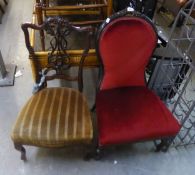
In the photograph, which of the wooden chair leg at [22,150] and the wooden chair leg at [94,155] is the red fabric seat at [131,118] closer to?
the wooden chair leg at [94,155]

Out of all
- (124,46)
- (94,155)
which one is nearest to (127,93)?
(124,46)

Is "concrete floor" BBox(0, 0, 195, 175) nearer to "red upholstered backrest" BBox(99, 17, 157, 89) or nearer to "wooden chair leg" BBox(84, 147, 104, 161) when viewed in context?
"wooden chair leg" BBox(84, 147, 104, 161)

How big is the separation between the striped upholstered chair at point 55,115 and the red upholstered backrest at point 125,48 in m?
0.13

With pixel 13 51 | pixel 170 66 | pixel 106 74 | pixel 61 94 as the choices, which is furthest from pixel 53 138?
pixel 13 51

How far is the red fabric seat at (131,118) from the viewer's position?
49.8 inches

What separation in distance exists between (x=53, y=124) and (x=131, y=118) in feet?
1.52

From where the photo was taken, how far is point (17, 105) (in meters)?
1.88

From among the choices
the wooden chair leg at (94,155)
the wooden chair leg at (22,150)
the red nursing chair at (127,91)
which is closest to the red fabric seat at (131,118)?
the red nursing chair at (127,91)

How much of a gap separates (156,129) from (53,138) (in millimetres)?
602

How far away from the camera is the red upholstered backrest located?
Result: 50.0 inches

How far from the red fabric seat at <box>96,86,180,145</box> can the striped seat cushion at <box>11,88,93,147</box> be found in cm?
10

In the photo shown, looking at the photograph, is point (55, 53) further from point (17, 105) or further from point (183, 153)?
point (183, 153)

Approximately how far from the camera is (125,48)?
1.35 m

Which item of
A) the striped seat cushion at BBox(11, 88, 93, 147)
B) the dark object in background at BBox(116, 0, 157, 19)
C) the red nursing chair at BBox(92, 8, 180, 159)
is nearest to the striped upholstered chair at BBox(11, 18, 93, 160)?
the striped seat cushion at BBox(11, 88, 93, 147)
